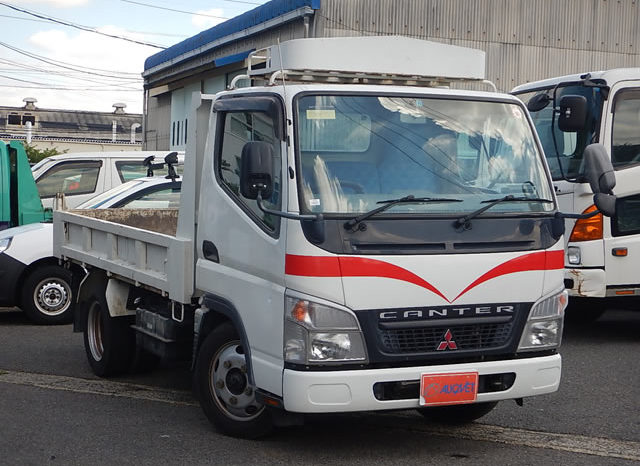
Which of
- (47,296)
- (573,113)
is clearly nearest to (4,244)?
(47,296)

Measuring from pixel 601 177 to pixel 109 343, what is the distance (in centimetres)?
434

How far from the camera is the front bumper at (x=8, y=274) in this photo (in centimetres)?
1164

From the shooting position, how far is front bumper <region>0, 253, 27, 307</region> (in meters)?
11.6

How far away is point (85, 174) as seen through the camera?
1534cm

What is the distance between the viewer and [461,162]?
20.5 feet

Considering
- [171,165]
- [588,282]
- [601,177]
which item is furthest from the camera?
[171,165]

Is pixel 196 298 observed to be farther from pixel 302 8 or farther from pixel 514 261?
pixel 302 8

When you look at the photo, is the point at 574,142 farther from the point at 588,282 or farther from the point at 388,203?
the point at 388,203

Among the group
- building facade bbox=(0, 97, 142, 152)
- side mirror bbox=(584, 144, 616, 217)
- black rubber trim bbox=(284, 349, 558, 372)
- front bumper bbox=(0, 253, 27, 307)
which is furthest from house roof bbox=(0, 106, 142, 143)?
black rubber trim bbox=(284, 349, 558, 372)

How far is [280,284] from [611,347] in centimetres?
582

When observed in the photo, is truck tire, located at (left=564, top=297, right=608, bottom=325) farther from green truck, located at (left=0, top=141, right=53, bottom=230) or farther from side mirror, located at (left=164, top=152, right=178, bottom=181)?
green truck, located at (left=0, top=141, right=53, bottom=230)

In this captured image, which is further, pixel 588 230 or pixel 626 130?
pixel 626 130

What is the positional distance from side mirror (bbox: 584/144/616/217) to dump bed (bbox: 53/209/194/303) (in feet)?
8.89

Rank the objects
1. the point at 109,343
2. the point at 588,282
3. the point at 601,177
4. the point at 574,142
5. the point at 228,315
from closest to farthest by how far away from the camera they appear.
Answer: the point at 228,315, the point at 601,177, the point at 109,343, the point at 588,282, the point at 574,142
